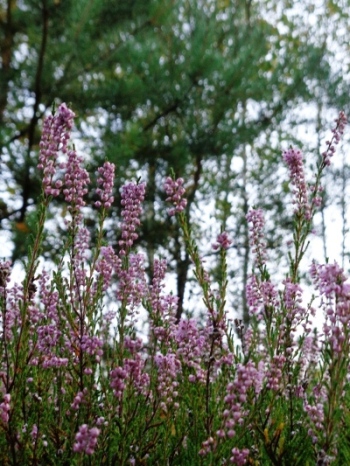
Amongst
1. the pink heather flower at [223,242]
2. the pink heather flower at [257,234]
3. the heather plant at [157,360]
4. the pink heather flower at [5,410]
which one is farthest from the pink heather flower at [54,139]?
Result: the pink heather flower at [257,234]

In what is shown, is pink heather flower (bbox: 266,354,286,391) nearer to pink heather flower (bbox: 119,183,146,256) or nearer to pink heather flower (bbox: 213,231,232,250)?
pink heather flower (bbox: 213,231,232,250)

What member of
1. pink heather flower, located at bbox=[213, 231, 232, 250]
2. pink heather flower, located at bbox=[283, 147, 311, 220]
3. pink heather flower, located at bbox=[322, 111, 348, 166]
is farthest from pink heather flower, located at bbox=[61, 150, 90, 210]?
pink heather flower, located at bbox=[322, 111, 348, 166]

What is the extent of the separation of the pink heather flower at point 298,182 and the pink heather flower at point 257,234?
15cm

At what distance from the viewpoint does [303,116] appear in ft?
43.4

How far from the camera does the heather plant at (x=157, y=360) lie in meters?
1.56

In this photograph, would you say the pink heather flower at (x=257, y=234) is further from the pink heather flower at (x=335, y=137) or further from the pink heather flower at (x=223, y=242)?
the pink heather flower at (x=223, y=242)

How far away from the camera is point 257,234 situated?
2316 mm

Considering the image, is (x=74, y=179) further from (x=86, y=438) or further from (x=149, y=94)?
(x=149, y=94)

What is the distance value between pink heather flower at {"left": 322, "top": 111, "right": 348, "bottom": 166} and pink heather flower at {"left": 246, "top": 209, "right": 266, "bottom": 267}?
327 mm

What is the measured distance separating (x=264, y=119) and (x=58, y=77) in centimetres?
376

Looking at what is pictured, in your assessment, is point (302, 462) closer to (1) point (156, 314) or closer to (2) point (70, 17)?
(1) point (156, 314)

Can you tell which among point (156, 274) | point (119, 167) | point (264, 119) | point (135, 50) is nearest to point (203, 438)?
point (156, 274)

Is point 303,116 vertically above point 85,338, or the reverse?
point 303,116

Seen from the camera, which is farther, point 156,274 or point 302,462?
point 156,274
